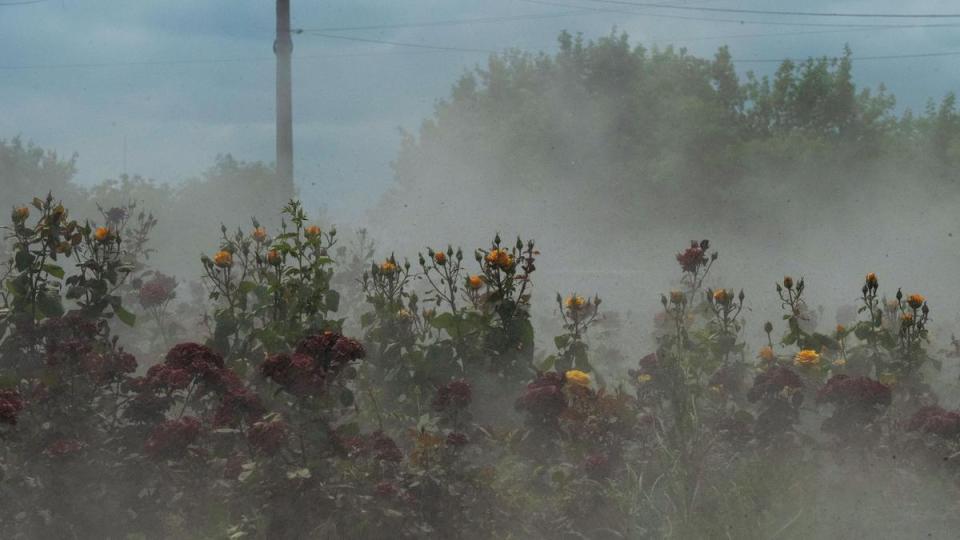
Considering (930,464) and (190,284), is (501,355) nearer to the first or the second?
(930,464)

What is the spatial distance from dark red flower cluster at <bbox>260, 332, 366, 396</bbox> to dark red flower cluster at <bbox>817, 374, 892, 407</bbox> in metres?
2.10

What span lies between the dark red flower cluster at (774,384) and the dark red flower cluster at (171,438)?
2429 mm

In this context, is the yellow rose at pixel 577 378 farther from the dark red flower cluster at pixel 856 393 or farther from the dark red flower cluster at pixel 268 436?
the dark red flower cluster at pixel 268 436

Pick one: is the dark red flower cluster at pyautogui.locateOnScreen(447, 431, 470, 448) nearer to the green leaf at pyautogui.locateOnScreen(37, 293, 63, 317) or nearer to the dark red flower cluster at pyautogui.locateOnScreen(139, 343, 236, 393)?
the dark red flower cluster at pyautogui.locateOnScreen(139, 343, 236, 393)

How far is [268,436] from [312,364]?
0.93ft

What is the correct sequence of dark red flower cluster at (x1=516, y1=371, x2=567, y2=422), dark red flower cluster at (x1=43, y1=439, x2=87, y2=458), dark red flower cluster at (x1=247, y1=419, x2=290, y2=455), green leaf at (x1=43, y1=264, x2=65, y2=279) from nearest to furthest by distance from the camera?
dark red flower cluster at (x1=247, y1=419, x2=290, y2=455) < dark red flower cluster at (x1=43, y1=439, x2=87, y2=458) < dark red flower cluster at (x1=516, y1=371, x2=567, y2=422) < green leaf at (x1=43, y1=264, x2=65, y2=279)

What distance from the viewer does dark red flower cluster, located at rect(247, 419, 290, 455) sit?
3.93m

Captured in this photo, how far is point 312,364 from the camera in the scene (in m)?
4.04

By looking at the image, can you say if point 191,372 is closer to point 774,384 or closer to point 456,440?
point 456,440

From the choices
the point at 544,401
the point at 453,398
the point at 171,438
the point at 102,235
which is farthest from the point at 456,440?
the point at 102,235

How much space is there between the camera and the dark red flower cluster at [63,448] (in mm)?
4266

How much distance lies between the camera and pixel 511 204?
2844 cm

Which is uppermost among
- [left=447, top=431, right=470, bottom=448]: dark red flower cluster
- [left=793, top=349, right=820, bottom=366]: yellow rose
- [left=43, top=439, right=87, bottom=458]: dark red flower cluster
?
[left=793, top=349, right=820, bottom=366]: yellow rose

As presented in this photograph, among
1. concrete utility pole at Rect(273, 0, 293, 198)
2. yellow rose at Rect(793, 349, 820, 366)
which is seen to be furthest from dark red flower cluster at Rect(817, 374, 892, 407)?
concrete utility pole at Rect(273, 0, 293, 198)
